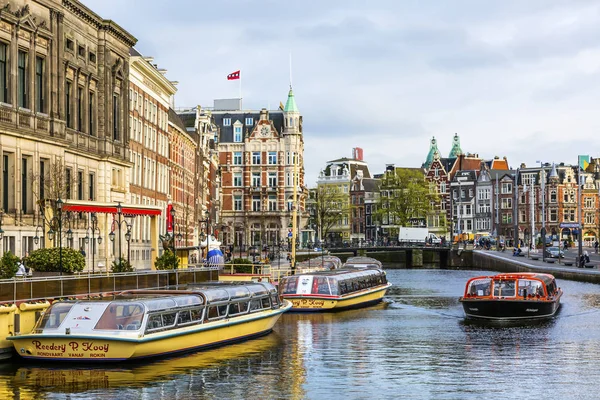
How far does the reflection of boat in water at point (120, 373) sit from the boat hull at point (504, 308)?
1754 cm

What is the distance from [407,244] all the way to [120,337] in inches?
5152

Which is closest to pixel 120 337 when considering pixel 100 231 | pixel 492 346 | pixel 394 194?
pixel 492 346

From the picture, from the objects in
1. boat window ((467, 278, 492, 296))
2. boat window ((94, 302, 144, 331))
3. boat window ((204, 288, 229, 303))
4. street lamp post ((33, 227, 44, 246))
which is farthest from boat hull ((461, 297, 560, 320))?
boat window ((94, 302, 144, 331))

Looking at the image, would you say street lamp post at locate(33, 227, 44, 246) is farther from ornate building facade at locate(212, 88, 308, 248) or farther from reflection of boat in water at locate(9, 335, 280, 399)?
ornate building facade at locate(212, 88, 308, 248)

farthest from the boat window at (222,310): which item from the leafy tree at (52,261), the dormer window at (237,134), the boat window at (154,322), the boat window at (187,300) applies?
the dormer window at (237,134)

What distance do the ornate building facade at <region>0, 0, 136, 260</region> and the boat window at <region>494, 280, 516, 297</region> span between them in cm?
2235

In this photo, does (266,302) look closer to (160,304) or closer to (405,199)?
(160,304)

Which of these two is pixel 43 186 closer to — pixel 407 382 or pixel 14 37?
pixel 14 37

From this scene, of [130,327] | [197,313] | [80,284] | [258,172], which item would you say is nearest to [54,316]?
[130,327]

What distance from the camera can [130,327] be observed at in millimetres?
33188

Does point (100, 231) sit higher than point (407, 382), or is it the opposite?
point (100, 231)

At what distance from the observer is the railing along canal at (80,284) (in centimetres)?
3459

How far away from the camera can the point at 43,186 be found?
5566 cm

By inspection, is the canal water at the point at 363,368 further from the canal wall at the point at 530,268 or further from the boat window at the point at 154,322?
the canal wall at the point at 530,268
